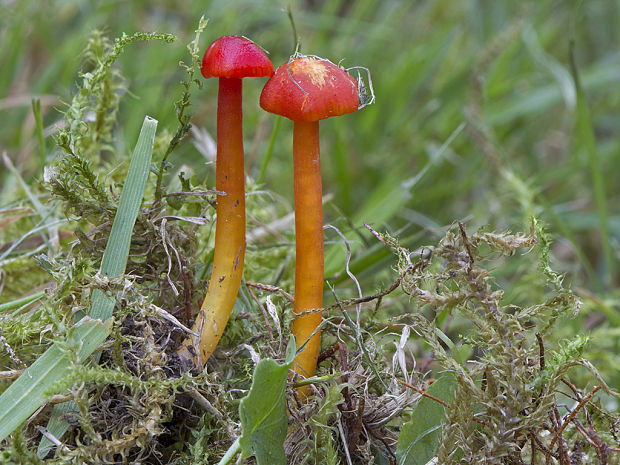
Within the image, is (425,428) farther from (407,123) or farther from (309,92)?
(407,123)

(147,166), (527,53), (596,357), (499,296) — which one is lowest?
(596,357)

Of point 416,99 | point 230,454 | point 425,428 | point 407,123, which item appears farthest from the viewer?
point 416,99

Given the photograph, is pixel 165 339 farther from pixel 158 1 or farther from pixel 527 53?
pixel 158 1

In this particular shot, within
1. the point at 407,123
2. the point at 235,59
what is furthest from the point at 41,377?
the point at 407,123

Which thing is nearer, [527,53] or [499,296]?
[499,296]

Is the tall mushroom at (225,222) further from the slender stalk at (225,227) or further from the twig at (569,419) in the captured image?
the twig at (569,419)

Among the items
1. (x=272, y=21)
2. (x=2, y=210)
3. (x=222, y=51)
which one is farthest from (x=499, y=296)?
(x=272, y=21)
